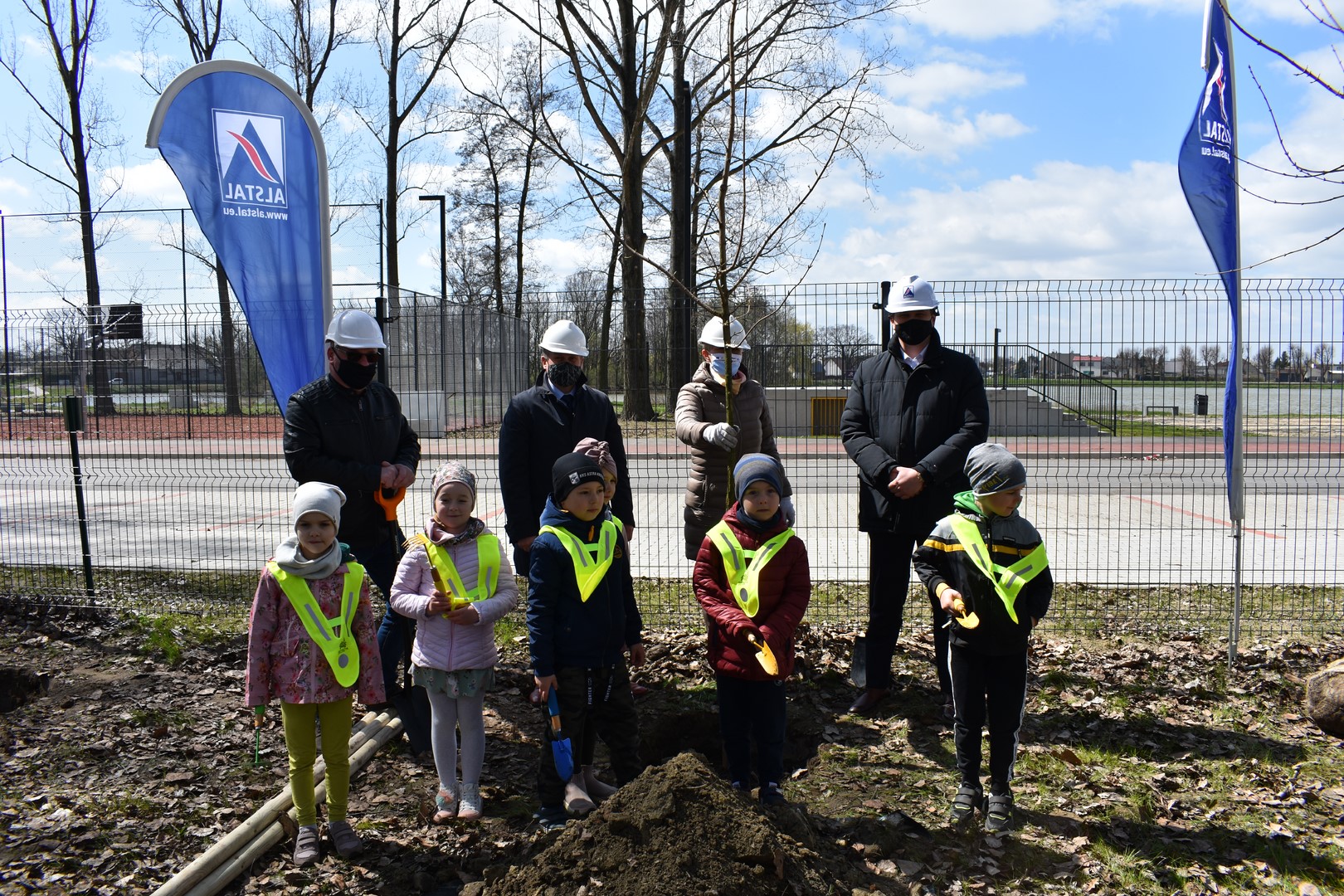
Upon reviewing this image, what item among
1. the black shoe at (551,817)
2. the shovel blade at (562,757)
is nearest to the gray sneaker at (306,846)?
the black shoe at (551,817)

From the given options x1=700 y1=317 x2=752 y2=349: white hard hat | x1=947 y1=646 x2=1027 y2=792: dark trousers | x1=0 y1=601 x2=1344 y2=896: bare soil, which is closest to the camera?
x1=0 y1=601 x2=1344 y2=896: bare soil

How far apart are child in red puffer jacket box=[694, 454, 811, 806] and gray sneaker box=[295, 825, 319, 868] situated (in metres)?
1.75

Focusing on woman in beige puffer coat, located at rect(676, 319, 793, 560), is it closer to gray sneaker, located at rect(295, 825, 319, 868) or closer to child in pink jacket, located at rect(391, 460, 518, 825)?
child in pink jacket, located at rect(391, 460, 518, 825)

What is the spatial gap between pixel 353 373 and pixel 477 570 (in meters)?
1.34

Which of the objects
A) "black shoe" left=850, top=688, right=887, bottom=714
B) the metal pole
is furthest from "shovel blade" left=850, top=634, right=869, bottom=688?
the metal pole

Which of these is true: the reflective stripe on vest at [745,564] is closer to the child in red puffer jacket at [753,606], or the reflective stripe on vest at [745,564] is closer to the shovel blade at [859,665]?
the child in red puffer jacket at [753,606]

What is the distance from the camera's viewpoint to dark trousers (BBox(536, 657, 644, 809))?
12.8ft

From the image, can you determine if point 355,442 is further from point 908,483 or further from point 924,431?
point 924,431

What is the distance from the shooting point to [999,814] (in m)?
3.88

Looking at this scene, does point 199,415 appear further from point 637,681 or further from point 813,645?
point 813,645

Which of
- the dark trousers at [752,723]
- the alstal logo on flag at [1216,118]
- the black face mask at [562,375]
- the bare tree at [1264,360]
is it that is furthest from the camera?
the bare tree at [1264,360]

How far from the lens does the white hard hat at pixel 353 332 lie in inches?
183

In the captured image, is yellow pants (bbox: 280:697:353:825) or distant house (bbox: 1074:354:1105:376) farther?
distant house (bbox: 1074:354:1105:376)

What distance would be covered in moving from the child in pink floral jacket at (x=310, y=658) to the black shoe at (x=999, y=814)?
102 inches
